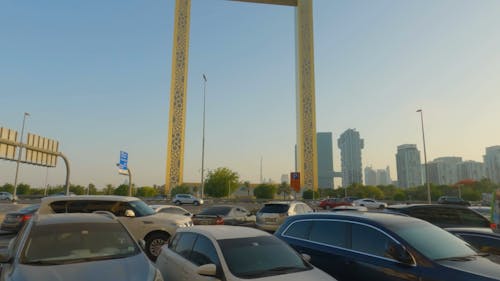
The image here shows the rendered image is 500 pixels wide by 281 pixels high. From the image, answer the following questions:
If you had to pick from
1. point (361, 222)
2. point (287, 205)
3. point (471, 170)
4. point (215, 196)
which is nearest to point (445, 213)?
point (361, 222)

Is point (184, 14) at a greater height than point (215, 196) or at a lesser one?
greater

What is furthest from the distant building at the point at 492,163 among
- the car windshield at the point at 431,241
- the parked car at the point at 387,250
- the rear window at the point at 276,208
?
the parked car at the point at 387,250

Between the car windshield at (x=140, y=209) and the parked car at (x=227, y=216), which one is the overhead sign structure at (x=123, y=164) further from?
the car windshield at (x=140, y=209)

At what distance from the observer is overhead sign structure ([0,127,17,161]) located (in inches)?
760

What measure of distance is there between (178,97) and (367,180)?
147422 mm

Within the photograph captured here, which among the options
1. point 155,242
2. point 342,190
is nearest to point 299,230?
point 155,242

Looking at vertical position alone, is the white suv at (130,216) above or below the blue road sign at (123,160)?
below

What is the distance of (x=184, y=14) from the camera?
70375mm

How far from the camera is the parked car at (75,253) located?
418 cm

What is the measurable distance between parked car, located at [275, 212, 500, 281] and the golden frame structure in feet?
208

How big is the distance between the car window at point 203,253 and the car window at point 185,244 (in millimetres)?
155

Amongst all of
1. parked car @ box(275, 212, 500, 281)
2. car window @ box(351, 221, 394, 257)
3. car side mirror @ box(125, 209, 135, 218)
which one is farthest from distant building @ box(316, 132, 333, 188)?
car window @ box(351, 221, 394, 257)

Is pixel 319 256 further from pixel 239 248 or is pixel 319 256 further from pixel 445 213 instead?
pixel 445 213

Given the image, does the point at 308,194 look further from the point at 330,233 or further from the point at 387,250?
the point at 387,250
